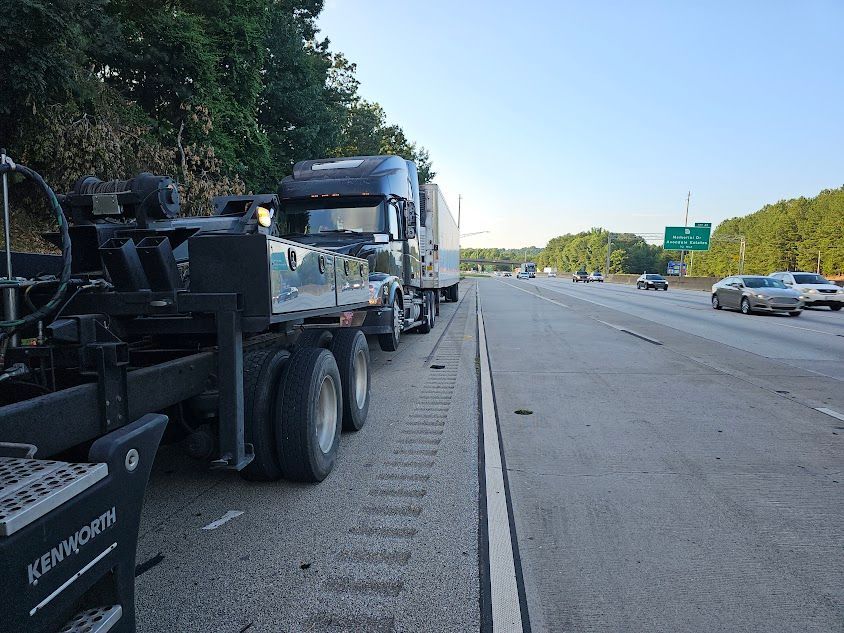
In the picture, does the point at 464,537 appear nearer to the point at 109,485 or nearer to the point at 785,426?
the point at 109,485

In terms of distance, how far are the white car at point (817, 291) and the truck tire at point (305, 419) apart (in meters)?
25.7

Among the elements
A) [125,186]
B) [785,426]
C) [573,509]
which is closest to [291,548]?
[573,509]

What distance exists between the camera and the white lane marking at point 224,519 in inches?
142

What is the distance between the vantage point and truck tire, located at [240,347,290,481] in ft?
12.6

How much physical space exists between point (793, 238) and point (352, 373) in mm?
109547

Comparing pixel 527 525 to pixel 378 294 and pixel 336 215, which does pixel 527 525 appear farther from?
pixel 336 215

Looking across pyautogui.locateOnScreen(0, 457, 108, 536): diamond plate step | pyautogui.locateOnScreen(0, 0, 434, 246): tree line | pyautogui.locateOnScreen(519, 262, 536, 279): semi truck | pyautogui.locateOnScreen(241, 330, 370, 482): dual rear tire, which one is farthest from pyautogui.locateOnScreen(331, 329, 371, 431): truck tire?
pyautogui.locateOnScreen(519, 262, 536, 279): semi truck

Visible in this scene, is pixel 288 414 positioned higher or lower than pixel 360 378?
higher

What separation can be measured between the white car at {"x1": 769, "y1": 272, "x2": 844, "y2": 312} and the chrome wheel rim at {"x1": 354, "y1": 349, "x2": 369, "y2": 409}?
960 inches

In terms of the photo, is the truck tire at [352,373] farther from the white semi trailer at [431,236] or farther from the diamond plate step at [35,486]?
the white semi trailer at [431,236]

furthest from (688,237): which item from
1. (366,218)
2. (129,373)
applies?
(129,373)

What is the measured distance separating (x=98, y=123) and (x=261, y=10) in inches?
349

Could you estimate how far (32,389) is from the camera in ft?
9.81

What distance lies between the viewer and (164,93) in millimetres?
17016
